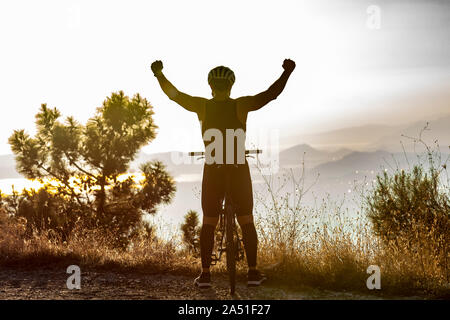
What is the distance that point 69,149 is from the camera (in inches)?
547

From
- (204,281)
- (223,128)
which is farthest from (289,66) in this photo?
(204,281)

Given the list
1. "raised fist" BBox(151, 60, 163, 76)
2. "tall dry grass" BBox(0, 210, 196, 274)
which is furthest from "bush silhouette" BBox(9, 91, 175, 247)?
"raised fist" BBox(151, 60, 163, 76)

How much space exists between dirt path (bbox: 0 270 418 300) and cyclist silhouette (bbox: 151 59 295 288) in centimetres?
24

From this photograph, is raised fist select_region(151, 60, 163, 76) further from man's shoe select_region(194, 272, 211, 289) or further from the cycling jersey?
man's shoe select_region(194, 272, 211, 289)

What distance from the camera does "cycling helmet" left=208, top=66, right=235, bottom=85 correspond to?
566 cm

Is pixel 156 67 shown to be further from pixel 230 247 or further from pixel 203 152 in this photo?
pixel 230 247

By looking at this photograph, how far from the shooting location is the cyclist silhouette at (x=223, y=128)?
18.5 feet

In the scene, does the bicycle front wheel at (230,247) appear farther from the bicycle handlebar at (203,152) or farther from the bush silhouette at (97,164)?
the bush silhouette at (97,164)
